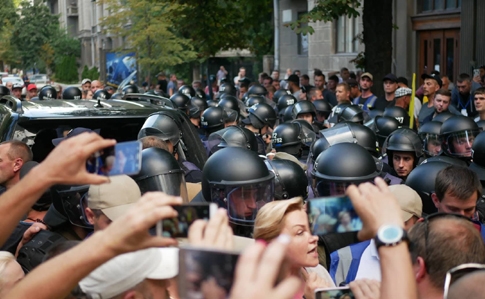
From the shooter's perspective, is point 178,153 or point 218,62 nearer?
point 178,153

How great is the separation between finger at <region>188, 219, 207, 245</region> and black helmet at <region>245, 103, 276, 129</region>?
9459mm

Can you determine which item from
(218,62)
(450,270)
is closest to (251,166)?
(450,270)

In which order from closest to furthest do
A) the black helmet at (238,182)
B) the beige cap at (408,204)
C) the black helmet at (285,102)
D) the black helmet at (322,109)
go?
the beige cap at (408,204), the black helmet at (238,182), the black helmet at (322,109), the black helmet at (285,102)

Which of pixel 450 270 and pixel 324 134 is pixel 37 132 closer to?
pixel 324 134

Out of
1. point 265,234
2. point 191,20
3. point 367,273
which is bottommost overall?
point 367,273

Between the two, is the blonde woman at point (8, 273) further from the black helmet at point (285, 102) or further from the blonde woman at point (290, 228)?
the black helmet at point (285, 102)

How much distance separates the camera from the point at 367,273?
15.3 ft

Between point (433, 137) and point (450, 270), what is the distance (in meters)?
6.04

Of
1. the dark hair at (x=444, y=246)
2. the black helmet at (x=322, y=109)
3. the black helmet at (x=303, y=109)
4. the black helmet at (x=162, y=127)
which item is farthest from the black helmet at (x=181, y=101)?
the dark hair at (x=444, y=246)

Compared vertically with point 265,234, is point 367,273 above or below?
below

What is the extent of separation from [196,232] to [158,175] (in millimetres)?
3605

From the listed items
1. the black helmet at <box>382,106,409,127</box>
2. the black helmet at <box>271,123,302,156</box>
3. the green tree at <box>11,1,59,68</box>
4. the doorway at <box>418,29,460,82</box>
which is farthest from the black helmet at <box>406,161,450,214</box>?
the green tree at <box>11,1,59,68</box>

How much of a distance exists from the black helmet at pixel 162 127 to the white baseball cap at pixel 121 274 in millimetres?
4277

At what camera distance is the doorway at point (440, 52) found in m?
20.7
